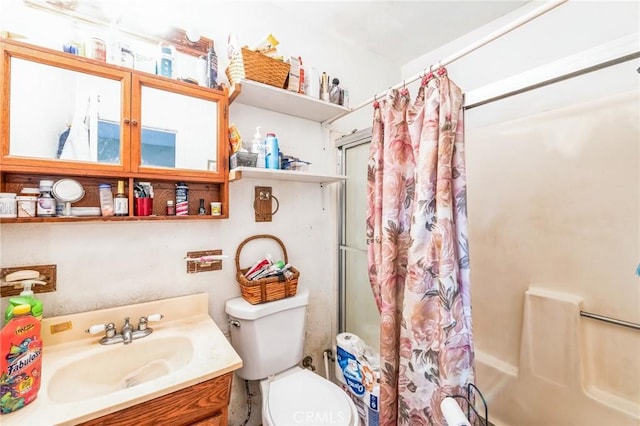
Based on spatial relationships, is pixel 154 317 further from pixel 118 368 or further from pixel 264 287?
pixel 264 287

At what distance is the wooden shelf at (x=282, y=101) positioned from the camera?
48.3 inches

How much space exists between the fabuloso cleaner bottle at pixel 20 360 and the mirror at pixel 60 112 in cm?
54

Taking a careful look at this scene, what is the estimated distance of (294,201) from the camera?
1603 millimetres

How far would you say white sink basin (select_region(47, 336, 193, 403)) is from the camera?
2.89 ft

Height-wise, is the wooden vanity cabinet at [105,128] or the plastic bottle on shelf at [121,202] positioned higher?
the wooden vanity cabinet at [105,128]

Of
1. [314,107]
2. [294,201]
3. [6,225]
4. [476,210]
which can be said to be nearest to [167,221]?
→ [6,225]

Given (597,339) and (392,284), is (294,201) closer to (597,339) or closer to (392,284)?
(392,284)

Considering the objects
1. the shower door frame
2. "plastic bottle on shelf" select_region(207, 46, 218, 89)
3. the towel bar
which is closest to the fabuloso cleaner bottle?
"plastic bottle on shelf" select_region(207, 46, 218, 89)

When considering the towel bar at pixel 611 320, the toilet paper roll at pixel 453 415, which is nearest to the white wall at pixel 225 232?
the toilet paper roll at pixel 453 415

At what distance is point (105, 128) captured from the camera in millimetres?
1005

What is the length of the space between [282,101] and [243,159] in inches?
16.7

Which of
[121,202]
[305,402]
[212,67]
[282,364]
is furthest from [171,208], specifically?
[305,402]

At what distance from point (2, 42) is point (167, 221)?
770 mm

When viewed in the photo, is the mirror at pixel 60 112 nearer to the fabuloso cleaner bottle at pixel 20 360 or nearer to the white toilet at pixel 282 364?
the fabuloso cleaner bottle at pixel 20 360
